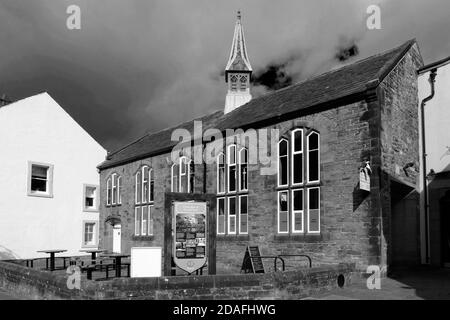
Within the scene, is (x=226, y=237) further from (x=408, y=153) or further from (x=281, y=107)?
(x=408, y=153)

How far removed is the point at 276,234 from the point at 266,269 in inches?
61.3

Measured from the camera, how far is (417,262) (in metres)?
17.4

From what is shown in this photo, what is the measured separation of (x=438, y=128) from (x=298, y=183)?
5.67 metres

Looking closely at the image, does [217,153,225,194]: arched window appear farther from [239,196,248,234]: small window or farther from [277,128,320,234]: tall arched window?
[277,128,320,234]: tall arched window

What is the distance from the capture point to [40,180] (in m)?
28.5

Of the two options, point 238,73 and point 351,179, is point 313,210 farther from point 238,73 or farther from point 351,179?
point 238,73

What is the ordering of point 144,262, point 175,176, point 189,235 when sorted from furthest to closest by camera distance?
1. point 175,176
2. point 189,235
3. point 144,262

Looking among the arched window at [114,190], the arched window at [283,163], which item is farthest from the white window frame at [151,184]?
the arched window at [283,163]

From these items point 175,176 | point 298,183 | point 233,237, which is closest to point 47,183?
point 175,176

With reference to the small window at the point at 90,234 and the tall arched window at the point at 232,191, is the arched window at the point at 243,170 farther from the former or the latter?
the small window at the point at 90,234

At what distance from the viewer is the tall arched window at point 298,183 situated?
16.7m

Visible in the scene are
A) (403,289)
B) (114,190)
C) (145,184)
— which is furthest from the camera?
(114,190)

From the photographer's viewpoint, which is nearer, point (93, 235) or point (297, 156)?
point (297, 156)

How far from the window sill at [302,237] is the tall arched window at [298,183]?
Answer: 0.55 ft
